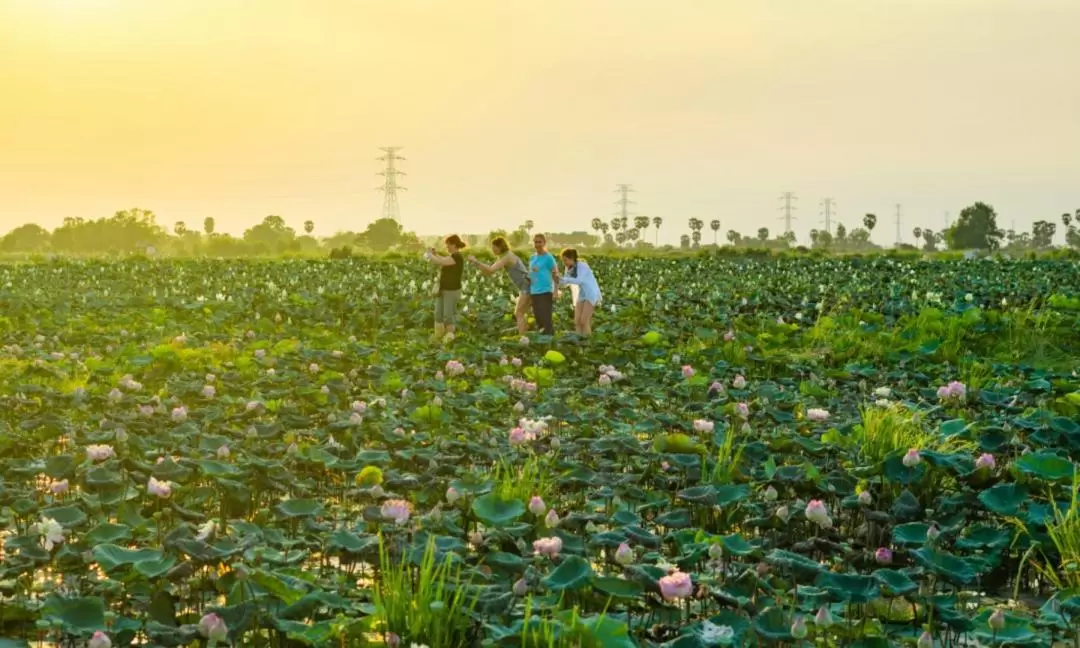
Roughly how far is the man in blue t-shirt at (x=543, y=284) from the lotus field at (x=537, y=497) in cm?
121

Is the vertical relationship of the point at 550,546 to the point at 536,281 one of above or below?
below

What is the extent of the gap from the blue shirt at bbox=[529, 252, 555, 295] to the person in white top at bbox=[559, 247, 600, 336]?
8.4 inches

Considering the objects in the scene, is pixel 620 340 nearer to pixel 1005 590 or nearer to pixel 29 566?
pixel 1005 590

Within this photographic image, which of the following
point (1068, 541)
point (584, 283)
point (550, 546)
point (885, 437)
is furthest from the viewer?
point (584, 283)

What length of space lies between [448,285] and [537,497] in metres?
9.83

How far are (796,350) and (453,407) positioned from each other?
7.05m

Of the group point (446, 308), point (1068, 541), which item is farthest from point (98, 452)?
point (446, 308)

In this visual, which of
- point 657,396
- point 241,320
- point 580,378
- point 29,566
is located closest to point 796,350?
point 580,378

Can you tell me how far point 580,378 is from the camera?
1125 centimetres

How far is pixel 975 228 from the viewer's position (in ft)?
344

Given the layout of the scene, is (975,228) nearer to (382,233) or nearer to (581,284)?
(382,233)

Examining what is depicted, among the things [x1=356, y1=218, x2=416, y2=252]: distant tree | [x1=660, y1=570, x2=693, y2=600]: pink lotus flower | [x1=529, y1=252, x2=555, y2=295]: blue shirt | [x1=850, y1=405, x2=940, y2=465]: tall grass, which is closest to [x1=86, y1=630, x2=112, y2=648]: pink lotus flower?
[x1=660, y1=570, x2=693, y2=600]: pink lotus flower

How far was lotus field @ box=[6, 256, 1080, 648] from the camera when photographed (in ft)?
13.8

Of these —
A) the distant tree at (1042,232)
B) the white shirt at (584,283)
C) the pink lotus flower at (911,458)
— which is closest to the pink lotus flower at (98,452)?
the pink lotus flower at (911,458)
